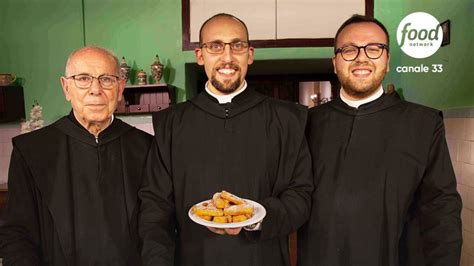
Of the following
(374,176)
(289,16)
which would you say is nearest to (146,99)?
(289,16)

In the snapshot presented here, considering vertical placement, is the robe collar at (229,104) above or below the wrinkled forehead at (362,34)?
below

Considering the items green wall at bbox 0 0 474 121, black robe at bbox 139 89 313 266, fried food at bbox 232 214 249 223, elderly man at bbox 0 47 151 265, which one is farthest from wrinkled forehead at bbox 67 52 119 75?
green wall at bbox 0 0 474 121

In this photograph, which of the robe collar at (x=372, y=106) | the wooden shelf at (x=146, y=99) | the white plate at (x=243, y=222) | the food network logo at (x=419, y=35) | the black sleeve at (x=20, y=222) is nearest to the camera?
the white plate at (x=243, y=222)

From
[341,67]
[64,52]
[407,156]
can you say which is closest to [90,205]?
[341,67]

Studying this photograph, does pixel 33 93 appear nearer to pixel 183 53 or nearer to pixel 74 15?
pixel 74 15

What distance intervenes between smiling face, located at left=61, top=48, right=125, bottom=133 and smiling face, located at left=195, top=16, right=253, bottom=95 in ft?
1.38

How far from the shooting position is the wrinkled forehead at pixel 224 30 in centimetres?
156

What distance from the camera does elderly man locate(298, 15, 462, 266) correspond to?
159 centimetres

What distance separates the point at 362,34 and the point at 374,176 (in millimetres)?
625

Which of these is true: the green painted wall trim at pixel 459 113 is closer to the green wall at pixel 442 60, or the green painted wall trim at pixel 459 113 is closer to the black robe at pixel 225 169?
the green wall at pixel 442 60

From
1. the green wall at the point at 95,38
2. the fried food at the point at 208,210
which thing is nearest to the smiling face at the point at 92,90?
the fried food at the point at 208,210

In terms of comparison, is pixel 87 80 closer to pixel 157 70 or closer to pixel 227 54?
pixel 227 54

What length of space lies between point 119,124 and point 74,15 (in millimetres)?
3455

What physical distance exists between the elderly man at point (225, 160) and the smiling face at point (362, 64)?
28cm
